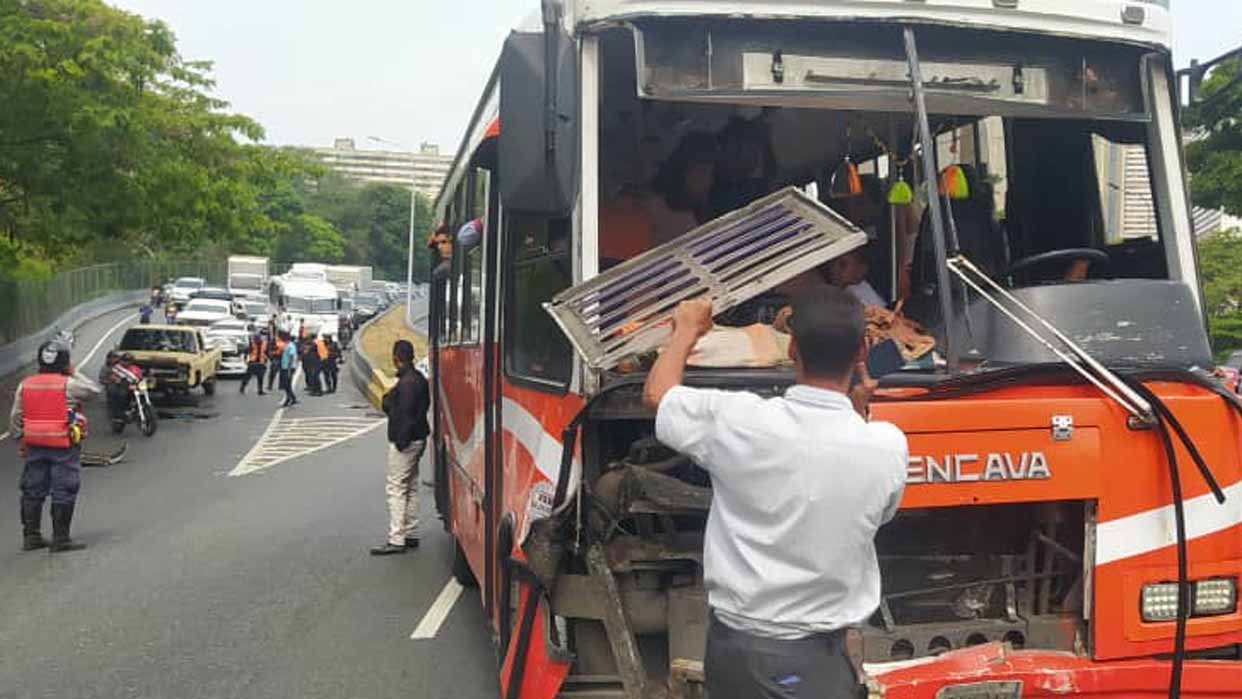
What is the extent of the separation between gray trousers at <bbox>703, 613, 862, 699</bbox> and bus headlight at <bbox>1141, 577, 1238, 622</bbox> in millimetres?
1389

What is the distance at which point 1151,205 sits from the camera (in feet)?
14.4

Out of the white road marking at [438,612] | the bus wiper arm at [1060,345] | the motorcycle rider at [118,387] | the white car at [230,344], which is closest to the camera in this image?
the bus wiper arm at [1060,345]

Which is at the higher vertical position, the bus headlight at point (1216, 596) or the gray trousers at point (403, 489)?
the bus headlight at point (1216, 596)

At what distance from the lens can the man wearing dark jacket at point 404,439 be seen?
31.3ft

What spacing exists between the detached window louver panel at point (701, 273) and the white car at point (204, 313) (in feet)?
118

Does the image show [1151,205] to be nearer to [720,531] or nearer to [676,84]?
[676,84]

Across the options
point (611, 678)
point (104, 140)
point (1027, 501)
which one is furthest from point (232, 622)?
point (104, 140)

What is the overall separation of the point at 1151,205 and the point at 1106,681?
183cm

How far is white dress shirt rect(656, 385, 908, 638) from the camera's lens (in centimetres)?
263

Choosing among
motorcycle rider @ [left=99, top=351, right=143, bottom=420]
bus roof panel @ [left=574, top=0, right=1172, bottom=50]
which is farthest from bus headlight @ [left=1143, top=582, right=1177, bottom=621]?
motorcycle rider @ [left=99, top=351, right=143, bottom=420]

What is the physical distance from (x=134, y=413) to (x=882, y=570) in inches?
752

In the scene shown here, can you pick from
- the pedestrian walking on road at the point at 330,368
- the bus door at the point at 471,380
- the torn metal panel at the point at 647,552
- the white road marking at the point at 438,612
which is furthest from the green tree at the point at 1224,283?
the torn metal panel at the point at 647,552

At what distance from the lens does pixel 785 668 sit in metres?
2.66

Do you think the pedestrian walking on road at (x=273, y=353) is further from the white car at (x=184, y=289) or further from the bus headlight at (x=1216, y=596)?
the bus headlight at (x=1216, y=596)
